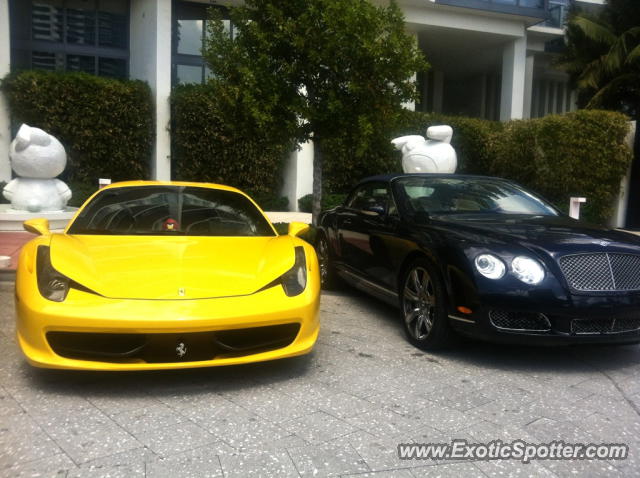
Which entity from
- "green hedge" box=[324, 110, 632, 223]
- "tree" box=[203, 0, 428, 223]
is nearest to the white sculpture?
"green hedge" box=[324, 110, 632, 223]

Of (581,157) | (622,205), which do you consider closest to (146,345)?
(581,157)

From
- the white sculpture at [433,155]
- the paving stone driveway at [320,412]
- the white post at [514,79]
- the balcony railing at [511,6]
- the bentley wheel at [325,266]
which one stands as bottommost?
the paving stone driveway at [320,412]

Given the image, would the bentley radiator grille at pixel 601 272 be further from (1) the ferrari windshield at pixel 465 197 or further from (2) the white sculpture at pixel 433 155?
(2) the white sculpture at pixel 433 155

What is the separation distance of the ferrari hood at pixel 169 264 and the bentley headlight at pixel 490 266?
1.25m

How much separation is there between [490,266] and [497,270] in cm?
5

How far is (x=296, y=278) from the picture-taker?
360 centimetres

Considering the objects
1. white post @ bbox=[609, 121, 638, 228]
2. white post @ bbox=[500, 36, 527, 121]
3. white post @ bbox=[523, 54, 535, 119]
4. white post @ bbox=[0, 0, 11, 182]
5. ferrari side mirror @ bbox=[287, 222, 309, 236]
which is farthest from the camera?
white post @ bbox=[523, 54, 535, 119]

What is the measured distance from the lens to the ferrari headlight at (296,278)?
3486 mm

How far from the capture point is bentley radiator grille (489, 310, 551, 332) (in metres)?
3.64

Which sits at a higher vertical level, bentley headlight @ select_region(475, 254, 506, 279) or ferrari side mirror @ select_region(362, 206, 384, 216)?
ferrari side mirror @ select_region(362, 206, 384, 216)

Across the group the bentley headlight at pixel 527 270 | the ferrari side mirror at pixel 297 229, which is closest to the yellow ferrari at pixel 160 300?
the ferrari side mirror at pixel 297 229

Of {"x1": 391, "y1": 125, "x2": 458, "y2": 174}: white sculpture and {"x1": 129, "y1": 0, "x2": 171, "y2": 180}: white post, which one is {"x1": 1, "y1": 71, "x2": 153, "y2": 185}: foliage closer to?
{"x1": 129, "y1": 0, "x2": 171, "y2": 180}: white post

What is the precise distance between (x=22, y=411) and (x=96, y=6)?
1731 cm

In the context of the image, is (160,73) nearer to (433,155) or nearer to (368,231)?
(433,155)
